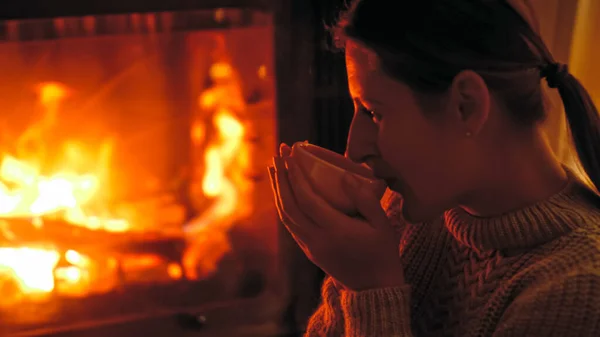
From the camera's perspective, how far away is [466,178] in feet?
2.46

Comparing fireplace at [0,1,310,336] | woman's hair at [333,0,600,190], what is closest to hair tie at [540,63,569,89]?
woman's hair at [333,0,600,190]

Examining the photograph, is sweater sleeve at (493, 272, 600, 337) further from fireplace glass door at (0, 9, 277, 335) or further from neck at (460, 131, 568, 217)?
fireplace glass door at (0, 9, 277, 335)

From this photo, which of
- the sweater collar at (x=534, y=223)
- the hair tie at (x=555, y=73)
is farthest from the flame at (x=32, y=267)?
the hair tie at (x=555, y=73)

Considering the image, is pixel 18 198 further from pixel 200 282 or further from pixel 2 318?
pixel 200 282

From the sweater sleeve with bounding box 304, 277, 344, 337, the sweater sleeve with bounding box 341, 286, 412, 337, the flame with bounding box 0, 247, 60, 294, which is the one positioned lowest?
the flame with bounding box 0, 247, 60, 294

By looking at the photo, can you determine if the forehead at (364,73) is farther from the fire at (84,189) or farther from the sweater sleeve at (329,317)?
the fire at (84,189)

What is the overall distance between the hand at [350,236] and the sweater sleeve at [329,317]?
9cm

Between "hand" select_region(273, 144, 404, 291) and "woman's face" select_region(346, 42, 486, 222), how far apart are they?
0.14 feet

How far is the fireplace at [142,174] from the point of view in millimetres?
1299

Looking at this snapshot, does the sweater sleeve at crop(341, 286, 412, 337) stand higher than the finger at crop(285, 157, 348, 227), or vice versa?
the finger at crop(285, 157, 348, 227)

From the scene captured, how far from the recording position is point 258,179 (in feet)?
4.68

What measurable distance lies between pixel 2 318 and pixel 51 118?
436mm

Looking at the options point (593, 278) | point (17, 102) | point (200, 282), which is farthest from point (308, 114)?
point (593, 278)

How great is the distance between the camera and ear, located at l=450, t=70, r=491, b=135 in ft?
2.28
